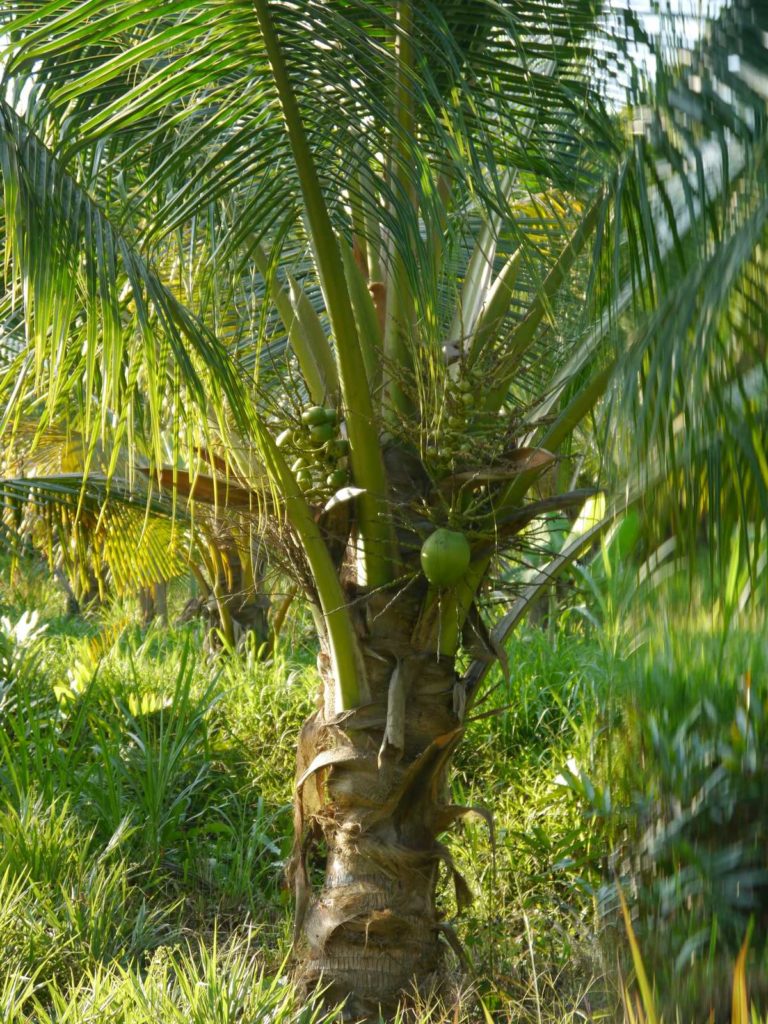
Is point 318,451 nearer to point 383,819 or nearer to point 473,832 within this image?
point 383,819

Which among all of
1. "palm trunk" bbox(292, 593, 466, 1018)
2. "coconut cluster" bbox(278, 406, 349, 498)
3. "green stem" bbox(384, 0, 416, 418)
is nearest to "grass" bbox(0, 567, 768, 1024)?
"palm trunk" bbox(292, 593, 466, 1018)

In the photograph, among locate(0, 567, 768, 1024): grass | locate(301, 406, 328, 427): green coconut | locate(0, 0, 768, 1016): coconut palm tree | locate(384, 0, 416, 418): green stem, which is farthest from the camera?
locate(301, 406, 328, 427): green coconut

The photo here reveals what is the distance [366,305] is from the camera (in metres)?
3.78

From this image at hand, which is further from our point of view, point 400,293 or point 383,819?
point 400,293

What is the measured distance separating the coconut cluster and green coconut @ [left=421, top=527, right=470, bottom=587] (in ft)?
1.46

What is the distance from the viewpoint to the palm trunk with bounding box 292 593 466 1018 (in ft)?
11.6

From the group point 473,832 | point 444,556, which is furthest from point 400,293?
point 473,832

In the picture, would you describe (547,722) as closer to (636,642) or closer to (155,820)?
(155,820)

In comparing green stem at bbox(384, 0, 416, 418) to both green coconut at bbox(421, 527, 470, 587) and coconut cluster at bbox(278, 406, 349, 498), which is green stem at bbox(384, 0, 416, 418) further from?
green coconut at bbox(421, 527, 470, 587)

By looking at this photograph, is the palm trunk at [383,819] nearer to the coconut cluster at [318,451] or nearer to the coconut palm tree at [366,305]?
the coconut palm tree at [366,305]

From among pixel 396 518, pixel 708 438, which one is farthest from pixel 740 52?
pixel 396 518

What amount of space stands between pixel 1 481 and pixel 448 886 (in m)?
2.97

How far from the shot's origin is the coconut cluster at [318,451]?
348cm

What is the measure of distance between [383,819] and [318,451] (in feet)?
4.08
